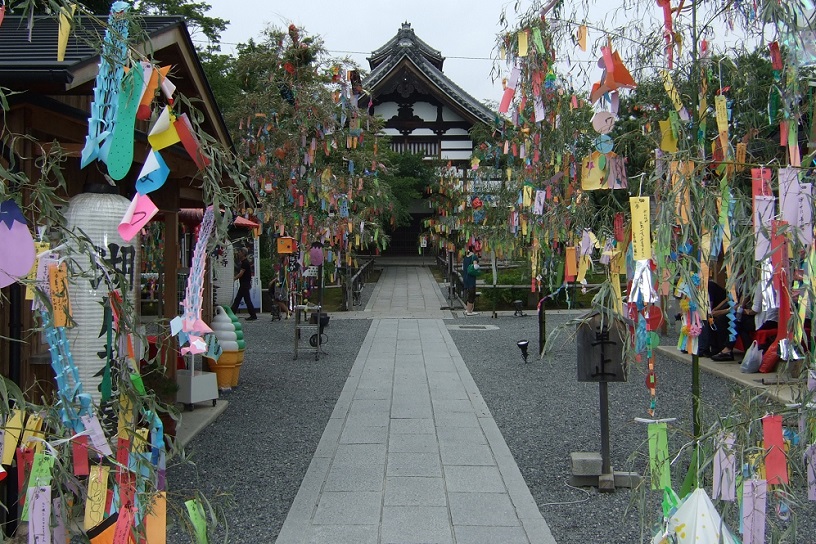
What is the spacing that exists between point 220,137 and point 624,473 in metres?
4.67

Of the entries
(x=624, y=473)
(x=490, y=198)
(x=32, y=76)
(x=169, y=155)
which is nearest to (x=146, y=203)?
(x=32, y=76)

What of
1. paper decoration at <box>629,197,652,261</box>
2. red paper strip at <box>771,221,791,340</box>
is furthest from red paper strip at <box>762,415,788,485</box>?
paper decoration at <box>629,197,652,261</box>

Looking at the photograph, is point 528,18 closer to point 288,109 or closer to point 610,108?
point 610,108

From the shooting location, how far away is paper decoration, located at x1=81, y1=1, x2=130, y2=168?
6.54ft

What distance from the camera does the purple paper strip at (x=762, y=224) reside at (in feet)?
7.33

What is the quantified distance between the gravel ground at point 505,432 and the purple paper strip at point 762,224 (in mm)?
647

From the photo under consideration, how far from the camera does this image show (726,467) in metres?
2.30

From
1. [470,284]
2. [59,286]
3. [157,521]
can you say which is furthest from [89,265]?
[470,284]

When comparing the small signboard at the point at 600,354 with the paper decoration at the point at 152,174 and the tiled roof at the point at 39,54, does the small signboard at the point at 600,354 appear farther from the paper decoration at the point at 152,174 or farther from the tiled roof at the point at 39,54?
the paper decoration at the point at 152,174

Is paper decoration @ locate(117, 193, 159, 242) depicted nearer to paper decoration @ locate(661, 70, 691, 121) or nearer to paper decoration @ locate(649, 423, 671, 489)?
paper decoration @ locate(649, 423, 671, 489)

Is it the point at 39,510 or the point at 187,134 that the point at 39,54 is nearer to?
the point at 187,134

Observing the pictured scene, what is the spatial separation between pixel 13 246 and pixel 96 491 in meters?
0.85

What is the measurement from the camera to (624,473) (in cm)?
493

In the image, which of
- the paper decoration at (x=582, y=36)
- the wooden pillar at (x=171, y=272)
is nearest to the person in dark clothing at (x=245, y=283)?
the wooden pillar at (x=171, y=272)
